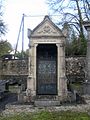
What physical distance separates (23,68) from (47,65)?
19846 millimetres

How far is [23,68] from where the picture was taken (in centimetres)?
3297

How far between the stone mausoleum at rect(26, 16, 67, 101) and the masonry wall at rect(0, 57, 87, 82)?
16.2 metres

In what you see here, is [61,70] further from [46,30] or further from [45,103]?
[45,103]

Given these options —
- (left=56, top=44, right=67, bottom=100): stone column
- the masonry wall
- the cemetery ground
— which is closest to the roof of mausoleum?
(left=56, top=44, right=67, bottom=100): stone column

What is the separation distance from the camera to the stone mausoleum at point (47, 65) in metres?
12.6

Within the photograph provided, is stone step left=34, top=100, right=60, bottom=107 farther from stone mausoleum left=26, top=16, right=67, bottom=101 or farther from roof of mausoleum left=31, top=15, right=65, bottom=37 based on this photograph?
roof of mausoleum left=31, top=15, right=65, bottom=37

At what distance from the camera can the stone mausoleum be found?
41.4ft

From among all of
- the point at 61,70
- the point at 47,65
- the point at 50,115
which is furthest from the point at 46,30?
the point at 50,115

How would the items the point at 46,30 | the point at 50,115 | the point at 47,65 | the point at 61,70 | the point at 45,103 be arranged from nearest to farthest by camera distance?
the point at 50,115 < the point at 45,103 < the point at 46,30 < the point at 61,70 < the point at 47,65

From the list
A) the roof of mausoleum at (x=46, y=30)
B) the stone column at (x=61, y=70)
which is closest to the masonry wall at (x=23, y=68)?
the stone column at (x=61, y=70)

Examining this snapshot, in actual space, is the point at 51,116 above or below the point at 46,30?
→ below

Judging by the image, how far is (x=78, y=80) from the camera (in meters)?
29.3

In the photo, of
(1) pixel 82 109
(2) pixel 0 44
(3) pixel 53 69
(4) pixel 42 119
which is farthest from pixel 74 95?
(2) pixel 0 44

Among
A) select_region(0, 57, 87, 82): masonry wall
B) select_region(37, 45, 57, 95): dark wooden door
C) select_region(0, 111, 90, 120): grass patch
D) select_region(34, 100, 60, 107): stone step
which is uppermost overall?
select_region(0, 57, 87, 82): masonry wall
